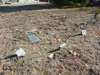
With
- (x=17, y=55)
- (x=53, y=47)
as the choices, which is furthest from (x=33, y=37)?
(x=17, y=55)

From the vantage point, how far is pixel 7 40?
5980mm

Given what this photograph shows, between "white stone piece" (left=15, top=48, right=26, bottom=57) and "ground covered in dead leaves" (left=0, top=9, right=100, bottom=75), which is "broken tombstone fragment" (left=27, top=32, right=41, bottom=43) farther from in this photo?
"white stone piece" (left=15, top=48, right=26, bottom=57)

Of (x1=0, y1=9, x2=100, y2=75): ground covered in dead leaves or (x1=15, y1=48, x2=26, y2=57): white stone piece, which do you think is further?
(x1=15, y1=48, x2=26, y2=57): white stone piece

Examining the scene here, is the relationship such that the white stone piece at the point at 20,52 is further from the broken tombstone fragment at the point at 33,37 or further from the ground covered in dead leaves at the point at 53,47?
the broken tombstone fragment at the point at 33,37

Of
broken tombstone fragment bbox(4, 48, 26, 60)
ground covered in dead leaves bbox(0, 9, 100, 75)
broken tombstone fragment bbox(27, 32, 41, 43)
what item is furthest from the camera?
broken tombstone fragment bbox(27, 32, 41, 43)

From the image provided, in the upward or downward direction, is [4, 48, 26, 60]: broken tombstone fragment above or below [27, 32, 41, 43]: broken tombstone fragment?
below

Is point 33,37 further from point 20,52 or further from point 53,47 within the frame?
point 20,52

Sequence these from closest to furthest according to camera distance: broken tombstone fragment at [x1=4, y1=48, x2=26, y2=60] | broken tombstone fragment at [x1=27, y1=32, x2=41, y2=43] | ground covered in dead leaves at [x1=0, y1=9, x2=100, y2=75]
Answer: ground covered in dead leaves at [x1=0, y1=9, x2=100, y2=75] < broken tombstone fragment at [x1=4, y1=48, x2=26, y2=60] < broken tombstone fragment at [x1=27, y1=32, x2=41, y2=43]

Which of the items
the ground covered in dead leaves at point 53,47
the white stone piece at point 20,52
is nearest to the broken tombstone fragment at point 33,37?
the ground covered in dead leaves at point 53,47

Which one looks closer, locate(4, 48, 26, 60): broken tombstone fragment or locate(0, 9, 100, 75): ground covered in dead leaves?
locate(0, 9, 100, 75): ground covered in dead leaves

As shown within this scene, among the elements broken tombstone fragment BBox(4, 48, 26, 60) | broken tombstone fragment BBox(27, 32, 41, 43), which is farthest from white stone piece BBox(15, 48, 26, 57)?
broken tombstone fragment BBox(27, 32, 41, 43)

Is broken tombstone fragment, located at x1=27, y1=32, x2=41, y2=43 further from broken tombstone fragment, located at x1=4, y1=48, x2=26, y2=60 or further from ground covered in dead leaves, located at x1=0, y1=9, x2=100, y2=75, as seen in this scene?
broken tombstone fragment, located at x1=4, y1=48, x2=26, y2=60

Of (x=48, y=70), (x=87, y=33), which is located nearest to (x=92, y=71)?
(x=48, y=70)

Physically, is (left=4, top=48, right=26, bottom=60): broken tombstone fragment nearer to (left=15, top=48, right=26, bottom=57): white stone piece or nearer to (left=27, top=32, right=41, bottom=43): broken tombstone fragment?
(left=15, top=48, right=26, bottom=57): white stone piece
